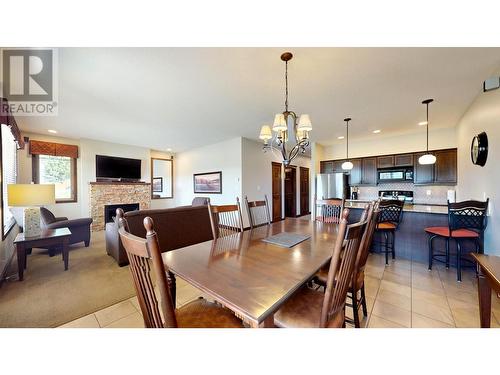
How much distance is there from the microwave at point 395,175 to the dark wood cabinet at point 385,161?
13 centimetres

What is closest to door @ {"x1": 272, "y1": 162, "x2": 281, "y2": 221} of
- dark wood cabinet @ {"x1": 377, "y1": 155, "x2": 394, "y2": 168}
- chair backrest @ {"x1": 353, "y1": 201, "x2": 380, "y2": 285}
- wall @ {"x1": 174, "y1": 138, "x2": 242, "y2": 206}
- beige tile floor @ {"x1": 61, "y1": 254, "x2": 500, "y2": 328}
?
wall @ {"x1": 174, "y1": 138, "x2": 242, "y2": 206}

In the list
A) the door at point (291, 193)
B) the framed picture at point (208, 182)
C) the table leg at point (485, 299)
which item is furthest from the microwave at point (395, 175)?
the framed picture at point (208, 182)

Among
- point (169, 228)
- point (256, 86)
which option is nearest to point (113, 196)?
point (169, 228)

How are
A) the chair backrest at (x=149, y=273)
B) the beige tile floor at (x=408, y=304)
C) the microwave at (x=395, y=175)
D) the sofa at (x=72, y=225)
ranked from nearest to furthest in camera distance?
1. the chair backrest at (x=149, y=273)
2. the beige tile floor at (x=408, y=304)
3. the sofa at (x=72, y=225)
4. the microwave at (x=395, y=175)

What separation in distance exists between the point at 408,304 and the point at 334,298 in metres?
1.61

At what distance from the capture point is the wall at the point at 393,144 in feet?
14.6

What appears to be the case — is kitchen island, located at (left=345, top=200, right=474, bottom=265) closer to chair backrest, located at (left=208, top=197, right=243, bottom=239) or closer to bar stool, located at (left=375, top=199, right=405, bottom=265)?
bar stool, located at (left=375, top=199, right=405, bottom=265)

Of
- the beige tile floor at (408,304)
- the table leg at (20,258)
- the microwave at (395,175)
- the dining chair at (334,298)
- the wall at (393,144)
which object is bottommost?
the beige tile floor at (408,304)

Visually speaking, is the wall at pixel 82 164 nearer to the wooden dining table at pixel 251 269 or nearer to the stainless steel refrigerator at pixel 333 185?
the wooden dining table at pixel 251 269

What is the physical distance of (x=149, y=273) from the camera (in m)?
0.71

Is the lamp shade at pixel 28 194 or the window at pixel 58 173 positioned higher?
the window at pixel 58 173

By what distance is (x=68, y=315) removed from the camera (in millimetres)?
1772
